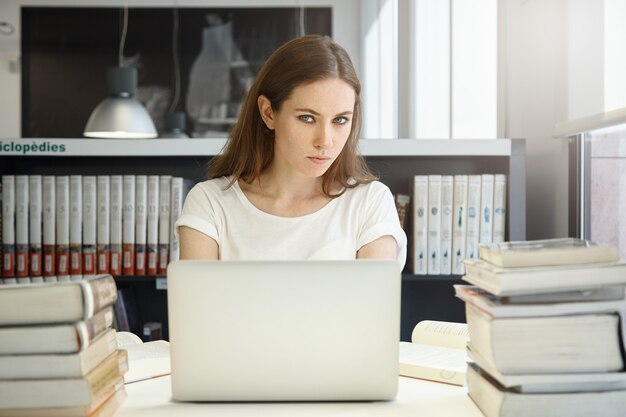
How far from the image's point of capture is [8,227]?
8.63 feet

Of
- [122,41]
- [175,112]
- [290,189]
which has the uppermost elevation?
[122,41]

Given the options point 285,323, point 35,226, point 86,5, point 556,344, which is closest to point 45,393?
point 285,323

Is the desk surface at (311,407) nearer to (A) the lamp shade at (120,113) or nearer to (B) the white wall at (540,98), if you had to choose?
(B) the white wall at (540,98)

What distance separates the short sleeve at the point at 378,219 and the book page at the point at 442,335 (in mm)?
307

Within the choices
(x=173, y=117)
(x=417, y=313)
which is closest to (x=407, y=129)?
(x=417, y=313)

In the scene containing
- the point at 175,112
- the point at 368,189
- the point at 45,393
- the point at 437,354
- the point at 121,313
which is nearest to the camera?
the point at 45,393

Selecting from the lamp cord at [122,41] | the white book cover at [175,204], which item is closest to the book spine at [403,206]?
the white book cover at [175,204]

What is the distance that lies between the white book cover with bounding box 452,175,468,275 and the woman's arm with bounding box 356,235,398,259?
0.73 metres

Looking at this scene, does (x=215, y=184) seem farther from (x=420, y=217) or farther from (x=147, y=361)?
(x=420, y=217)

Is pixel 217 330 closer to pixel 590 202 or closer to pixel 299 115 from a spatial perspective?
pixel 299 115

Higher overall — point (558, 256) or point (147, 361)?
point (558, 256)

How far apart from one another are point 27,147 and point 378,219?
1219mm

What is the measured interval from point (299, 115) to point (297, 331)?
0.78 m

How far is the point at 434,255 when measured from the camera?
103 inches
